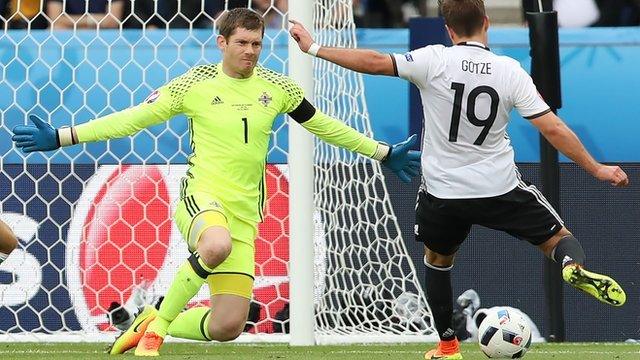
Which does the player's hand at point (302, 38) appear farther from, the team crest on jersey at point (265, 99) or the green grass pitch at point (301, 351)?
the green grass pitch at point (301, 351)

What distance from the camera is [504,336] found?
6.12 metres

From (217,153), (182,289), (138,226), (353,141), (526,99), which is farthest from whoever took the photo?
(138,226)

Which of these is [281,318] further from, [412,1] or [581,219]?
[412,1]

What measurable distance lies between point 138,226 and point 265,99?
2.00 metres

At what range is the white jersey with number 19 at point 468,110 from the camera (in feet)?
20.5

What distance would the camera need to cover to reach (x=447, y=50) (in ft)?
20.7

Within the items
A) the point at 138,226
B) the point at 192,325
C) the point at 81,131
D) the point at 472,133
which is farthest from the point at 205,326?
the point at 138,226

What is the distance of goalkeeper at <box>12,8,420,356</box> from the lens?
6.55m

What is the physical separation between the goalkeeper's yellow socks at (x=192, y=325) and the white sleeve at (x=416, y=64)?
1609 mm

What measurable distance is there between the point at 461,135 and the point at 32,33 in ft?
11.8

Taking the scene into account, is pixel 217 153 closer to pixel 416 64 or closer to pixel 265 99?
pixel 265 99

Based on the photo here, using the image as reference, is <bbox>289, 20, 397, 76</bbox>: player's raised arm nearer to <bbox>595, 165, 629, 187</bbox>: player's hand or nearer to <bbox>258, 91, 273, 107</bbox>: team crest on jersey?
<bbox>258, 91, 273, 107</bbox>: team crest on jersey

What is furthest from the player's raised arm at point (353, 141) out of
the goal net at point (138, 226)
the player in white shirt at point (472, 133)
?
the goal net at point (138, 226)

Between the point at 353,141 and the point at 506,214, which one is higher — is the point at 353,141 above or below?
above
